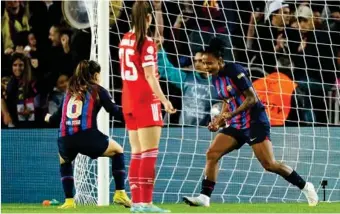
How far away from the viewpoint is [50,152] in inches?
531

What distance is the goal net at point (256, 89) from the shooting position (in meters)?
13.4

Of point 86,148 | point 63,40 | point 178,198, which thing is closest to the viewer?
point 86,148

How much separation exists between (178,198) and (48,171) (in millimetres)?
1694

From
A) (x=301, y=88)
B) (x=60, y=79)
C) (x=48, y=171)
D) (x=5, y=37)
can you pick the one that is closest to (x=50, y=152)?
(x=48, y=171)

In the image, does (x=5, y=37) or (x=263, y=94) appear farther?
(x=5, y=37)

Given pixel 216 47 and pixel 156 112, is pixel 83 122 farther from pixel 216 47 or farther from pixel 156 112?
pixel 156 112

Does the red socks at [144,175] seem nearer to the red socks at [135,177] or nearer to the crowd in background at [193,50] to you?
the red socks at [135,177]

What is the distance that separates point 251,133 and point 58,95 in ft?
13.0

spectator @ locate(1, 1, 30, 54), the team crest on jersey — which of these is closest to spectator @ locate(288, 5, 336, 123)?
spectator @ locate(1, 1, 30, 54)

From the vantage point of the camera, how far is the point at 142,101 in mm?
8594

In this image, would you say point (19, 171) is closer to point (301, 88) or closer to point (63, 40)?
point (63, 40)

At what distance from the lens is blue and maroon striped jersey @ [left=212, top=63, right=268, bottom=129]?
10.5 metres

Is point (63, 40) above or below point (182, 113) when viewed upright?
above

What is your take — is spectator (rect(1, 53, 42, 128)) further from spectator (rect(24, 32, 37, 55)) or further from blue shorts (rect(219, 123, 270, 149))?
blue shorts (rect(219, 123, 270, 149))
